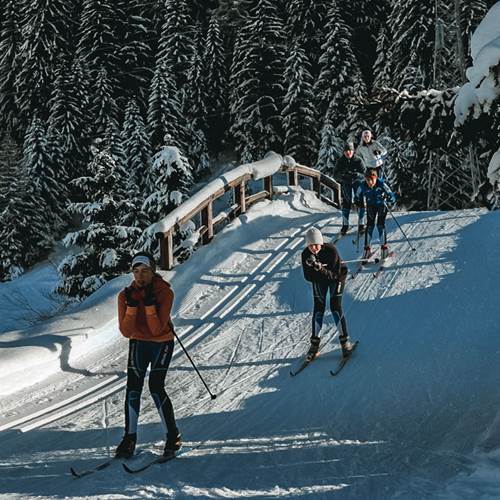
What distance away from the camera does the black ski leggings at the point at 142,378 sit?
6035mm

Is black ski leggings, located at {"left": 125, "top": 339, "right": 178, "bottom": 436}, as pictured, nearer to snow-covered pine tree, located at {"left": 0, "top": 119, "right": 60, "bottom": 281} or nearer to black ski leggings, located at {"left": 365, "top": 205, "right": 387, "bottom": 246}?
black ski leggings, located at {"left": 365, "top": 205, "right": 387, "bottom": 246}

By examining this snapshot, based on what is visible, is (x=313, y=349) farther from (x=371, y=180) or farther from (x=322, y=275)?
(x=371, y=180)

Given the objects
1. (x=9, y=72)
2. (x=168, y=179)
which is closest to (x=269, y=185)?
(x=168, y=179)

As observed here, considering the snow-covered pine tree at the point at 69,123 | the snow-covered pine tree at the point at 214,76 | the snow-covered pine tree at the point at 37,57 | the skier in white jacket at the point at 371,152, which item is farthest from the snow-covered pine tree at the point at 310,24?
the skier in white jacket at the point at 371,152

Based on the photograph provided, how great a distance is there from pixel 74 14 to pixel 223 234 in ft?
169

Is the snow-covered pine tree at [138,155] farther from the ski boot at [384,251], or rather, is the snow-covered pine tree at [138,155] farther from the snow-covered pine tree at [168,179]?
the ski boot at [384,251]

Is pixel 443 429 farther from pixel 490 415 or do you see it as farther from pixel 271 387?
pixel 271 387

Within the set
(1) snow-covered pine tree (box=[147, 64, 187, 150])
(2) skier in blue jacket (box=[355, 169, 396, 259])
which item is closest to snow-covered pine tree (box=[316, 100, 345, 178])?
(1) snow-covered pine tree (box=[147, 64, 187, 150])

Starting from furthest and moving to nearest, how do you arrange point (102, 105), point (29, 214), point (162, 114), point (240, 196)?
point (102, 105) → point (162, 114) → point (29, 214) → point (240, 196)

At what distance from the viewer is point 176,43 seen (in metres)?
52.1

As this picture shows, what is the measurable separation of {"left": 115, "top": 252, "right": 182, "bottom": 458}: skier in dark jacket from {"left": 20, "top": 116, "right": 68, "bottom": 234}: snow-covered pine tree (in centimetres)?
3973

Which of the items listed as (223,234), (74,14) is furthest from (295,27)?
(223,234)

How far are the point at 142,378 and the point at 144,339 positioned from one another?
0.36 meters

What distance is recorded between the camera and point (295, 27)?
170 feet
